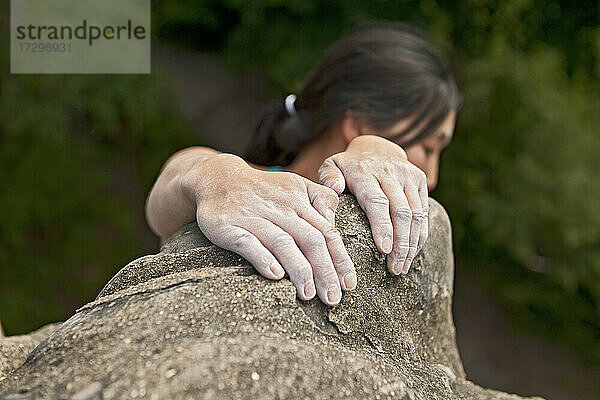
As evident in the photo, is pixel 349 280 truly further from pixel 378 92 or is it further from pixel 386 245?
pixel 378 92

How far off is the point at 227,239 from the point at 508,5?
236 centimetres

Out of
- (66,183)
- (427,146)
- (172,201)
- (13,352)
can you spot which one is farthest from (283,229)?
(66,183)

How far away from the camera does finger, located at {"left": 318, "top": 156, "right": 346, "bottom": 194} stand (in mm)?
894

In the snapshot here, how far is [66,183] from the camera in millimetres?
2992

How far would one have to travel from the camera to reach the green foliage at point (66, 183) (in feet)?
8.84

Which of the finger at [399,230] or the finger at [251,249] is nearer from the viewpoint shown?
the finger at [251,249]

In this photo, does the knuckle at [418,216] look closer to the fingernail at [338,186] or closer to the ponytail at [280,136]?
the fingernail at [338,186]

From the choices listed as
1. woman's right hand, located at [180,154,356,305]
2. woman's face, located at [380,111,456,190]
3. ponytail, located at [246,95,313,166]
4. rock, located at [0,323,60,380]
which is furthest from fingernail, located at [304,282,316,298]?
ponytail, located at [246,95,313,166]

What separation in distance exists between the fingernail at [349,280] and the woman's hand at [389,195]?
75 millimetres

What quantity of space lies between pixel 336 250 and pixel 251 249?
98mm

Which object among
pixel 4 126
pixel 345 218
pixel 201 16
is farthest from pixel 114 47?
pixel 345 218

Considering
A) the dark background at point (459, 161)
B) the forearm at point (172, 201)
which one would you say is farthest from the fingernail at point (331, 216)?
the dark background at point (459, 161)

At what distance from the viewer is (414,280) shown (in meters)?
0.92

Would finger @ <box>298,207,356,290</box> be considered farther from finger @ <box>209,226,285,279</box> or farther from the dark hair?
the dark hair
